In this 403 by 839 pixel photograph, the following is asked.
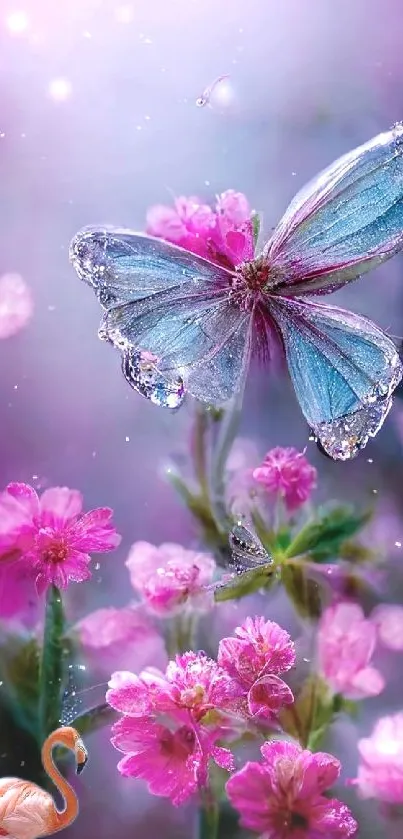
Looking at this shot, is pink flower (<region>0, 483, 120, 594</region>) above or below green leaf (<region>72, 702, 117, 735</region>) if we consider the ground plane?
above

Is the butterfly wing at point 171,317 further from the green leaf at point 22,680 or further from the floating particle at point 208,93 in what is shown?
the green leaf at point 22,680

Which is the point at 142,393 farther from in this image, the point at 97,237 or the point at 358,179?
the point at 358,179

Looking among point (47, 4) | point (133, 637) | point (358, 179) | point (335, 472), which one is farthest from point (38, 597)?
point (47, 4)

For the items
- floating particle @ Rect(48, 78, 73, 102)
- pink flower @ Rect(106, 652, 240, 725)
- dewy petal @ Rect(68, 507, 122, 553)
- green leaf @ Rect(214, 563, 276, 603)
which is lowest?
pink flower @ Rect(106, 652, 240, 725)

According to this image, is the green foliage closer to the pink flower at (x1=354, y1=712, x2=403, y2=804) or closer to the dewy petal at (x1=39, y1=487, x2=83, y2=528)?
the dewy petal at (x1=39, y1=487, x2=83, y2=528)

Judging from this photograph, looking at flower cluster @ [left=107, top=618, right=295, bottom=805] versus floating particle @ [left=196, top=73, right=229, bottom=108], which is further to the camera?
floating particle @ [left=196, top=73, right=229, bottom=108]

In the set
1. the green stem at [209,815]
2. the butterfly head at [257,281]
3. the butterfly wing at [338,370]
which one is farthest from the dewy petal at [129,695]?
the butterfly head at [257,281]

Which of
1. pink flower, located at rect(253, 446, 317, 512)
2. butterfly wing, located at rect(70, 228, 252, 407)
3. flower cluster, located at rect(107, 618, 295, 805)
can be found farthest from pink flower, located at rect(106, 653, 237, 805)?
butterfly wing, located at rect(70, 228, 252, 407)
